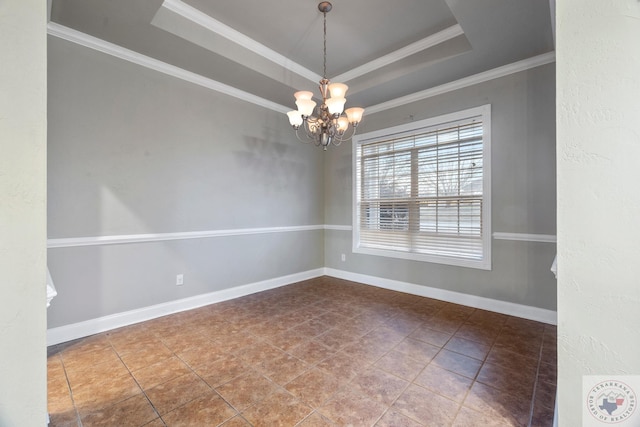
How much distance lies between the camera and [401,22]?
8.81ft

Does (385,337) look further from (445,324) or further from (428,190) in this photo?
(428,190)

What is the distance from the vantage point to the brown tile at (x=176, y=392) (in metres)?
1.64

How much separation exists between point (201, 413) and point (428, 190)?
334 cm

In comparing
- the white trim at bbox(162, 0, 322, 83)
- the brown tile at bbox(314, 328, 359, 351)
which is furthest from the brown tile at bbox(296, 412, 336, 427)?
the white trim at bbox(162, 0, 322, 83)

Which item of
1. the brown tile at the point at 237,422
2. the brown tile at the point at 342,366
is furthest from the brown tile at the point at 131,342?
the brown tile at the point at 342,366

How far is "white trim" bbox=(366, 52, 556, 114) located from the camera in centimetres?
279

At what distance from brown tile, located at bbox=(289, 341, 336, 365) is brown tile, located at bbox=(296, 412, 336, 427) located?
1.80 feet

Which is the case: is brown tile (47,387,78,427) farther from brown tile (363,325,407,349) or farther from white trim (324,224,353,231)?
white trim (324,224,353,231)

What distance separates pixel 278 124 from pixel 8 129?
337cm

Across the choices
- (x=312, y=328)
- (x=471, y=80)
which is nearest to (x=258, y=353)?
(x=312, y=328)

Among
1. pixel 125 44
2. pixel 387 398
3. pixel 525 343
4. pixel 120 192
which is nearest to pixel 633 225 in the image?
pixel 387 398

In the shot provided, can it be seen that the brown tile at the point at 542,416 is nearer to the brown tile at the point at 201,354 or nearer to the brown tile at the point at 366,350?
the brown tile at the point at 366,350

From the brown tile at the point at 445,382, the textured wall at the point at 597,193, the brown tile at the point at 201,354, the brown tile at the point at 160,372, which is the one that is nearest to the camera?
the textured wall at the point at 597,193

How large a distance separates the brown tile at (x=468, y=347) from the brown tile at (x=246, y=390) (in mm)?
1546
